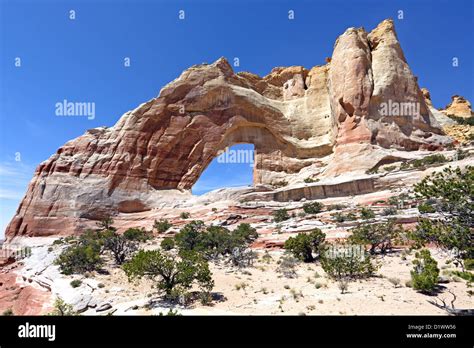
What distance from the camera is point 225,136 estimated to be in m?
49.6

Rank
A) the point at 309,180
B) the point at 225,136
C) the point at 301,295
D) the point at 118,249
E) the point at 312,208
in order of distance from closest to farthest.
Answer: the point at 301,295 → the point at 118,249 → the point at 312,208 → the point at 309,180 → the point at 225,136

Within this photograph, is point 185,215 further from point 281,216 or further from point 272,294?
point 272,294

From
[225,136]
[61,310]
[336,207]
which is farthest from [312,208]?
[225,136]

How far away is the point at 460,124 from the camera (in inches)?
2035

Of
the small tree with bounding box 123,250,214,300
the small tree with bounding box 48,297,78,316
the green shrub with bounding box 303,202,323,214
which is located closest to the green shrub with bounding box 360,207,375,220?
the green shrub with bounding box 303,202,323,214

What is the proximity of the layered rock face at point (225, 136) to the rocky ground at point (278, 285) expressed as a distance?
10.4 metres

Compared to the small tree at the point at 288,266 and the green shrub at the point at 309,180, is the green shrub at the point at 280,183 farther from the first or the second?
the small tree at the point at 288,266

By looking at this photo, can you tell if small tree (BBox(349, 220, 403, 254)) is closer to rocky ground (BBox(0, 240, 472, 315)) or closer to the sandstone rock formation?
rocky ground (BBox(0, 240, 472, 315))

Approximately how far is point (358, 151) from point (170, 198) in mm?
27738

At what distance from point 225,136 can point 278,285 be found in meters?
39.4

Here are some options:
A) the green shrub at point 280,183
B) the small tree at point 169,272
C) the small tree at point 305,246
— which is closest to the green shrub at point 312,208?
the small tree at point 305,246

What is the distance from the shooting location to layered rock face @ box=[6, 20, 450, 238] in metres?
39.5

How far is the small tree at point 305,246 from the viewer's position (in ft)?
52.9
